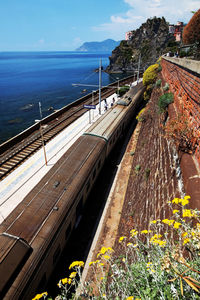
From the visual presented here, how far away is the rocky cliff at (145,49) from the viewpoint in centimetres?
11612

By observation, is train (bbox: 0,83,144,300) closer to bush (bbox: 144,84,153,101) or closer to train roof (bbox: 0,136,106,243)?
train roof (bbox: 0,136,106,243)

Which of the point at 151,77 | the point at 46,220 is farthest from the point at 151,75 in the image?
the point at 46,220

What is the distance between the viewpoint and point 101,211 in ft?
45.0

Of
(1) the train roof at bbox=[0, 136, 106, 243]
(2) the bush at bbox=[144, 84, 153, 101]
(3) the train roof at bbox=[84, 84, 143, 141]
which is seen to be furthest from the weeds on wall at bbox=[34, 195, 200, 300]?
(2) the bush at bbox=[144, 84, 153, 101]

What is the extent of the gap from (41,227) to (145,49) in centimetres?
14082

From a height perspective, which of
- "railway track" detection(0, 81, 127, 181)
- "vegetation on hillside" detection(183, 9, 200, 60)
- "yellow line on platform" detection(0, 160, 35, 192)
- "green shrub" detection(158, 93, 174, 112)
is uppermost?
"vegetation on hillside" detection(183, 9, 200, 60)

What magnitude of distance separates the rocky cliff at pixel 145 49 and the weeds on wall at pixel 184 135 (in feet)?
397

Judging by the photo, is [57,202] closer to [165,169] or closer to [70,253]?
[70,253]

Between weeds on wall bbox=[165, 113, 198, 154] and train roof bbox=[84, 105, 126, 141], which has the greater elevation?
weeds on wall bbox=[165, 113, 198, 154]

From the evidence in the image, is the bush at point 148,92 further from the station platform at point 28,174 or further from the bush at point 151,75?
the station platform at point 28,174

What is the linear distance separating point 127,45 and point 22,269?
489 feet

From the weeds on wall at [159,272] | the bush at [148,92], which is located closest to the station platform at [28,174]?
the weeds on wall at [159,272]

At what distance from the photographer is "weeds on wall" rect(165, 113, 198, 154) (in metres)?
6.90

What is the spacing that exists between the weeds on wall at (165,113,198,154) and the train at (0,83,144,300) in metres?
6.41
